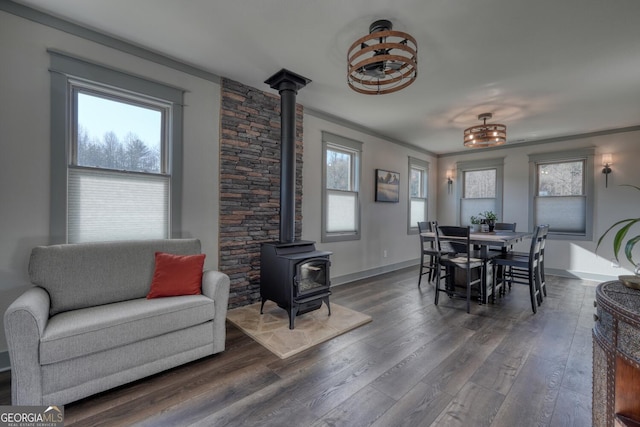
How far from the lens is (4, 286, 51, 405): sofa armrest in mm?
1490

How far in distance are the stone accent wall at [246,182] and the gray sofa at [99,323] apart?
773mm

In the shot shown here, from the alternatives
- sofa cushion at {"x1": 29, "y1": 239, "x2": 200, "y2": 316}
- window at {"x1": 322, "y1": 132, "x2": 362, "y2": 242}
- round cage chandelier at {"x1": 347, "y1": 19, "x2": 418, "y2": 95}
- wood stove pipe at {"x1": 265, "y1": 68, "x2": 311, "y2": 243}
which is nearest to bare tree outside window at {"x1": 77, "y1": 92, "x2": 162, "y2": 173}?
sofa cushion at {"x1": 29, "y1": 239, "x2": 200, "y2": 316}

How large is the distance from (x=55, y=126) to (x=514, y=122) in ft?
19.0

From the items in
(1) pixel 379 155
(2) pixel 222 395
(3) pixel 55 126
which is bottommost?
(2) pixel 222 395

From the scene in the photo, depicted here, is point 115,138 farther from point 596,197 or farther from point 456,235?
point 596,197

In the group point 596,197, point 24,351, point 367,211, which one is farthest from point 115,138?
point 596,197

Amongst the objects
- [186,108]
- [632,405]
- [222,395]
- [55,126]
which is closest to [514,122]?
[632,405]

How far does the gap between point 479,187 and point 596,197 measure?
1.92m

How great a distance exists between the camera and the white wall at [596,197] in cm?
458

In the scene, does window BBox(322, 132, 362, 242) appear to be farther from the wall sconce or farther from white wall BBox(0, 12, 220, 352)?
the wall sconce

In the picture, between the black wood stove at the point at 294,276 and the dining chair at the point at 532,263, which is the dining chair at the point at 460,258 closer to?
the dining chair at the point at 532,263

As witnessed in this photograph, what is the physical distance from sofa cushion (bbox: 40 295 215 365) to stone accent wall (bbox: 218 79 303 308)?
1.05 meters

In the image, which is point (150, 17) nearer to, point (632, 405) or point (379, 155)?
point (632, 405)

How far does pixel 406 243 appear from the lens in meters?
5.95
